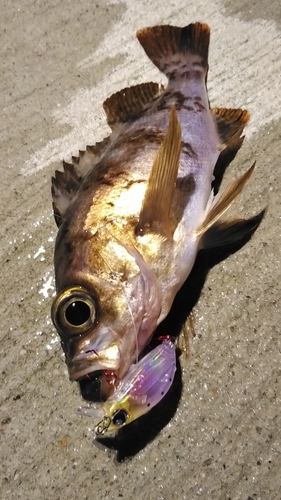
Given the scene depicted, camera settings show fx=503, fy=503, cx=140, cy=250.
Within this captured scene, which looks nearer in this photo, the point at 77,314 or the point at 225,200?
the point at 77,314

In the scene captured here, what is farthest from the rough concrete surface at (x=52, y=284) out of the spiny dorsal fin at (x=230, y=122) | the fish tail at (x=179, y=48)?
the fish tail at (x=179, y=48)

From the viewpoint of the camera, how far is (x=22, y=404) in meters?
2.47

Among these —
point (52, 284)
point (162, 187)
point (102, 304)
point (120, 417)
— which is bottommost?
point (120, 417)

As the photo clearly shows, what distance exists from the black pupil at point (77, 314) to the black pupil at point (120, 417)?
40 cm

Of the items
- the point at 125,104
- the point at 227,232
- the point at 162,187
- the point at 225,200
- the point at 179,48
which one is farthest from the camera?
the point at 179,48

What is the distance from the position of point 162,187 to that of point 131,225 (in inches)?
8.2

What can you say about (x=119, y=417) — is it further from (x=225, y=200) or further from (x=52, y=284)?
(x=225, y=200)

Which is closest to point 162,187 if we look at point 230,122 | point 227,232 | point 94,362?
point 227,232

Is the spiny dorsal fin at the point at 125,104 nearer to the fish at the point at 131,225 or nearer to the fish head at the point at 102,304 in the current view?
the fish at the point at 131,225

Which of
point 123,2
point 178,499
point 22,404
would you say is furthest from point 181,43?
point 178,499

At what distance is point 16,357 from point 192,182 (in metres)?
1.25

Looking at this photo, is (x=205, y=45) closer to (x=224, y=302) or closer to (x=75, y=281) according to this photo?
(x=224, y=302)

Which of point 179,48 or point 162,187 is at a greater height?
point 179,48

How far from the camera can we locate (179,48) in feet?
9.49
